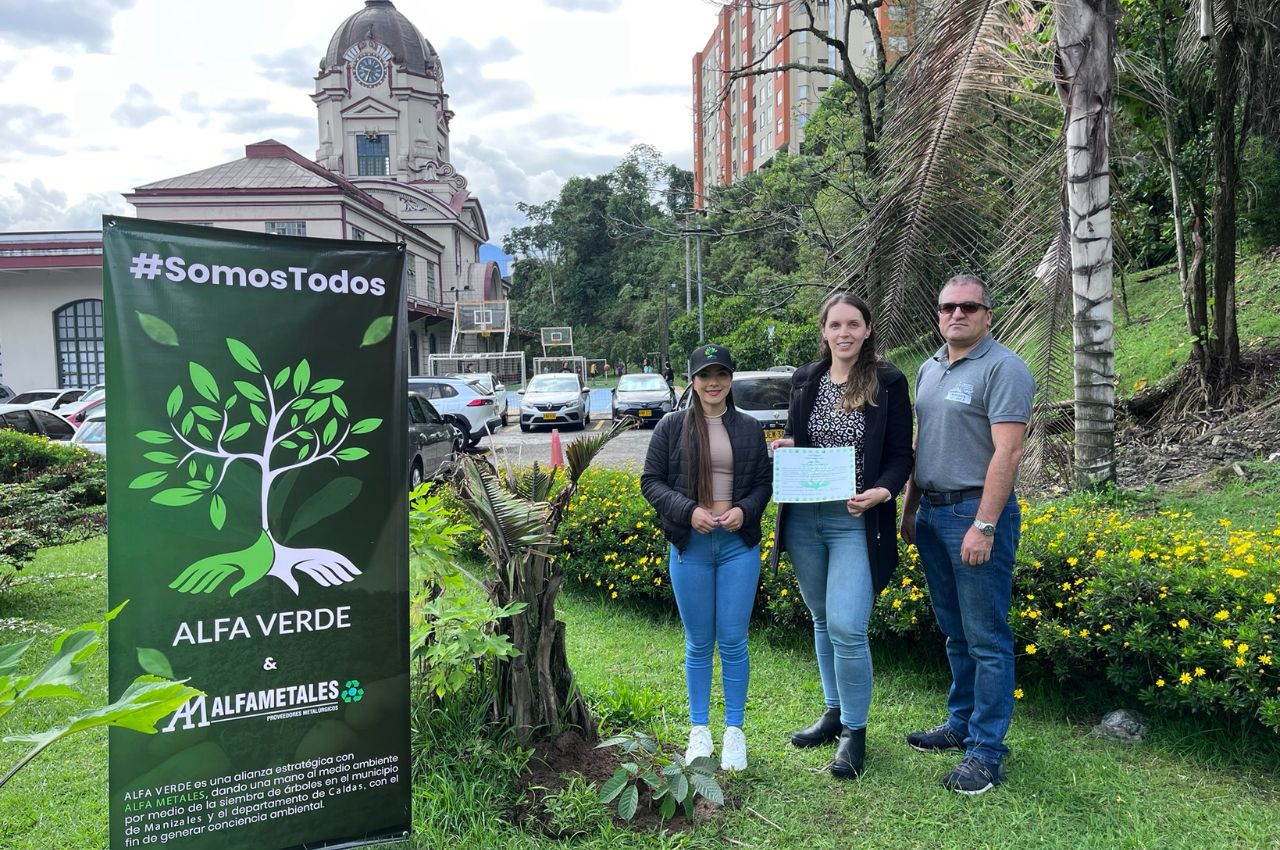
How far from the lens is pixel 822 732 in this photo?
12.4 feet

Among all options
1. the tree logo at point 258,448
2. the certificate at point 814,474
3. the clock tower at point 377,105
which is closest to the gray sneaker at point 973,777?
the certificate at point 814,474

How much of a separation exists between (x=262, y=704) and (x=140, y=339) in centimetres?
119

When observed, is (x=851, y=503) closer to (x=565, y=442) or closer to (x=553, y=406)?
(x=565, y=442)

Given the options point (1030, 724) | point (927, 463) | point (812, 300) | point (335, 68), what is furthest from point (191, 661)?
point (335, 68)

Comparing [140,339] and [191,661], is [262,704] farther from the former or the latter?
[140,339]

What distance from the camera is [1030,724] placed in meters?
3.98

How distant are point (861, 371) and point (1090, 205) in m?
2.79

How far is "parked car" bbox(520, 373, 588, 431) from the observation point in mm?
22078

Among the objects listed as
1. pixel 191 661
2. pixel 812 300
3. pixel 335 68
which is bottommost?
pixel 191 661

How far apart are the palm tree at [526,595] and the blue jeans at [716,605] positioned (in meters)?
0.49

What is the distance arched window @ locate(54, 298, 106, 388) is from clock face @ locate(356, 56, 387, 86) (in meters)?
28.0


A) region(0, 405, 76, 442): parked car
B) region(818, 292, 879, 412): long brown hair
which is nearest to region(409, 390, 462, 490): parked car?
region(0, 405, 76, 442): parked car

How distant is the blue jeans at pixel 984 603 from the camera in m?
3.33

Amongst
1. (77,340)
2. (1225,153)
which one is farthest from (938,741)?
(77,340)
